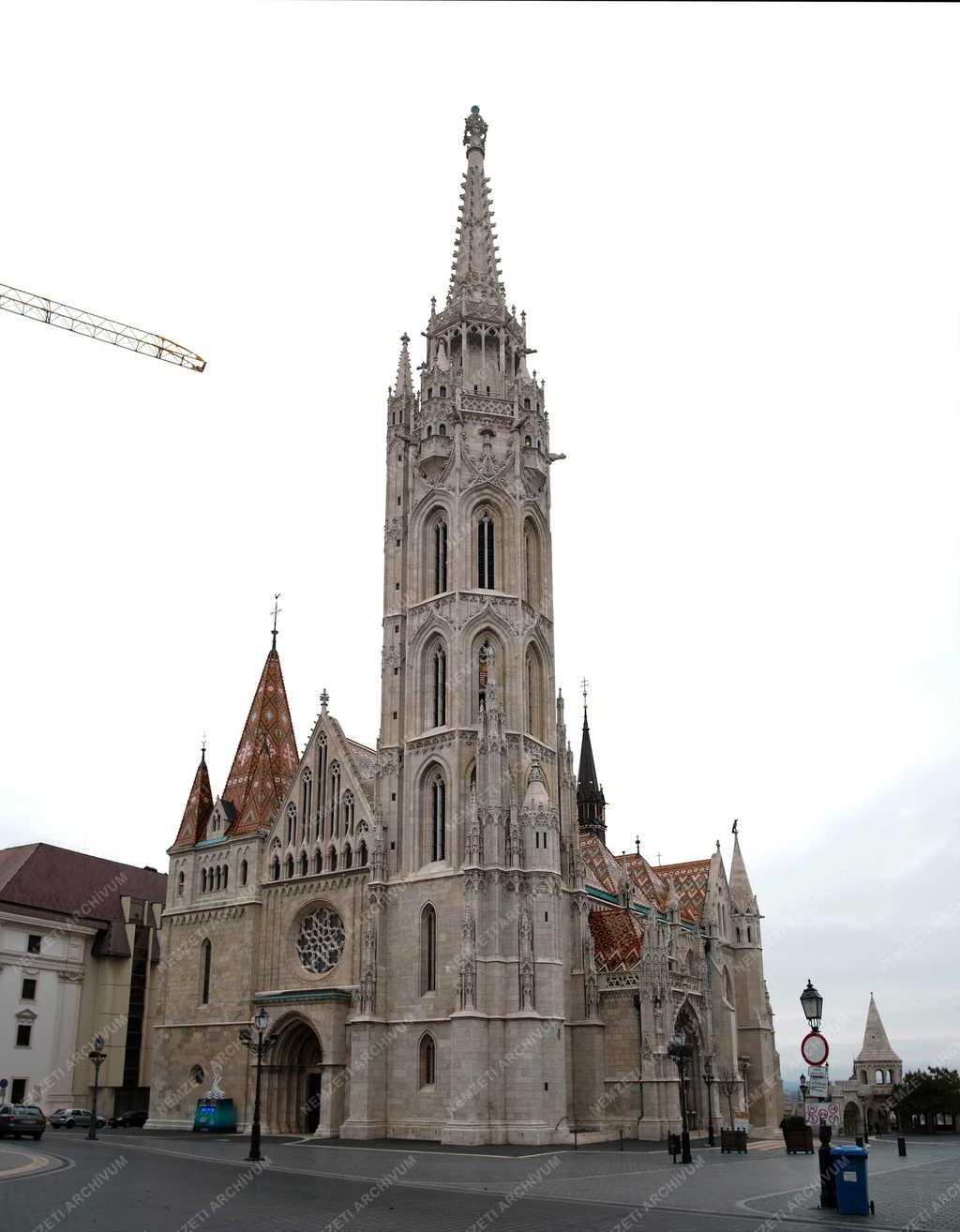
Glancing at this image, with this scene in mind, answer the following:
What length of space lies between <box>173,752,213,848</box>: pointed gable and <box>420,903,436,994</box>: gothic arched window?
14.5 metres

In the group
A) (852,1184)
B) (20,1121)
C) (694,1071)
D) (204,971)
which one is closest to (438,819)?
(204,971)

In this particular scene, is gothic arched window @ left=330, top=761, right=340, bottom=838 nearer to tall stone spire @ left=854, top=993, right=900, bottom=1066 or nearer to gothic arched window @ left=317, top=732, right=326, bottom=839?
gothic arched window @ left=317, top=732, right=326, bottom=839

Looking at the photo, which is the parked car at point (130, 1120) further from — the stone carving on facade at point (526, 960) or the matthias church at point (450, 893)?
the stone carving on facade at point (526, 960)

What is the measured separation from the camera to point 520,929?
1633 inches

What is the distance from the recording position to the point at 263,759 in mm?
53906

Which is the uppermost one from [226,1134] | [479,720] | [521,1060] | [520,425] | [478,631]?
[520,425]

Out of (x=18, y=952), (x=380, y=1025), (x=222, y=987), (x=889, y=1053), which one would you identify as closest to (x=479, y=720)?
(x=380, y=1025)

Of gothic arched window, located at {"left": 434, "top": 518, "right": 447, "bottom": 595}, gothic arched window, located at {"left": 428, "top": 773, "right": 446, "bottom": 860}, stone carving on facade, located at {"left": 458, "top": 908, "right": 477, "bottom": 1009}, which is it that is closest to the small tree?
stone carving on facade, located at {"left": 458, "top": 908, "right": 477, "bottom": 1009}

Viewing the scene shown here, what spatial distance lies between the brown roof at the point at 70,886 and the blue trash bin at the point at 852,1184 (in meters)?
47.5

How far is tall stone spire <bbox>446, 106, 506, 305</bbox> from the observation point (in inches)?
2280

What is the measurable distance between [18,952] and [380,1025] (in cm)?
2256

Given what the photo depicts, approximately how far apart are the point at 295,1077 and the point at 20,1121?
12.3 metres

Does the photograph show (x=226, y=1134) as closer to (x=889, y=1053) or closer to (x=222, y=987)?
(x=222, y=987)

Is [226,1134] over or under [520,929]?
under
